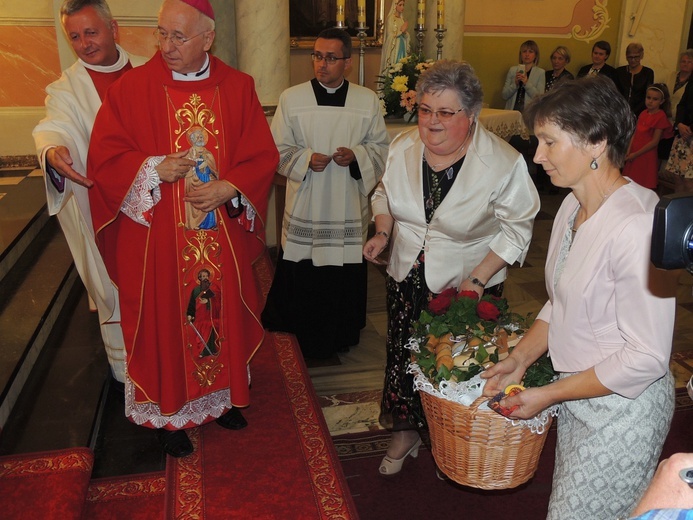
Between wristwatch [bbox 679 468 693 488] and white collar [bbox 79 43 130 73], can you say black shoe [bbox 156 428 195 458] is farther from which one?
wristwatch [bbox 679 468 693 488]

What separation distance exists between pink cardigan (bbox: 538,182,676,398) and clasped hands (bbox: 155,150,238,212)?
1.56 m

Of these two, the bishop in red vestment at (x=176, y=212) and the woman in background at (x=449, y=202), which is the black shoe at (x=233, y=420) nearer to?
the bishop in red vestment at (x=176, y=212)

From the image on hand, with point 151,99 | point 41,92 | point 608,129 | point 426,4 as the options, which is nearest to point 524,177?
point 608,129

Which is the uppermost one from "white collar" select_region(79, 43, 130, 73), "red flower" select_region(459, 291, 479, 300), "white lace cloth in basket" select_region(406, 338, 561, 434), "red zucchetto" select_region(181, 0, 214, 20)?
"red zucchetto" select_region(181, 0, 214, 20)

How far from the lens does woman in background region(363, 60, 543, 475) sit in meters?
2.74

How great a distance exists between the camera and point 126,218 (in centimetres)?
310

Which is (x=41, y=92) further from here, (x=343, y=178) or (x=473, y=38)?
(x=473, y=38)

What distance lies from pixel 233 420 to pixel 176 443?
1.09ft

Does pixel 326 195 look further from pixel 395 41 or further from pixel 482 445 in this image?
pixel 395 41

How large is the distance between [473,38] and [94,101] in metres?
7.99

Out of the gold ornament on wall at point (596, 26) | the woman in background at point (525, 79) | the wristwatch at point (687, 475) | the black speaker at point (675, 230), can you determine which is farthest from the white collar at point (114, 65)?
the gold ornament on wall at point (596, 26)

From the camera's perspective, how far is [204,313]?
10.5 ft

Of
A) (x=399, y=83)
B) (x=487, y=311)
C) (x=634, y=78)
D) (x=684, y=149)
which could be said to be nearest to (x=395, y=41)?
(x=399, y=83)

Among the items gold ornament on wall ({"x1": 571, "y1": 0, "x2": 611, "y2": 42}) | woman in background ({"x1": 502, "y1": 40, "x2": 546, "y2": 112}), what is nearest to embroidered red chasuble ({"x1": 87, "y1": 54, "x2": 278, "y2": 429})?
woman in background ({"x1": 502, "y1": 40, "x2": 546, "y2": 112})
